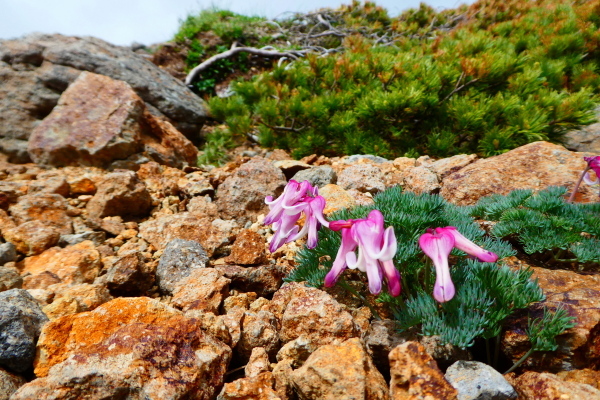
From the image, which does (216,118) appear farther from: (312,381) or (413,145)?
(312,381)

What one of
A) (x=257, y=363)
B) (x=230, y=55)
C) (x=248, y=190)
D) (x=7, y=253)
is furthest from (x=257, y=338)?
(x=230, y=55)

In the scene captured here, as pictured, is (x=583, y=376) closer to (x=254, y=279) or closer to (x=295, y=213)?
(x=295, y=213)

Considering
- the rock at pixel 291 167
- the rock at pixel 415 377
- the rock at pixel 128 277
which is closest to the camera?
the rock at pixel 415 377

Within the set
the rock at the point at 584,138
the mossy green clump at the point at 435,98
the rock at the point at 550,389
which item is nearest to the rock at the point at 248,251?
the rock at the point at 550,389

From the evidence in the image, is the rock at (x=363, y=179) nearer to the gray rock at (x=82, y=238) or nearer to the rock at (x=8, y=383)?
the gray rock at (x=82, y=238)

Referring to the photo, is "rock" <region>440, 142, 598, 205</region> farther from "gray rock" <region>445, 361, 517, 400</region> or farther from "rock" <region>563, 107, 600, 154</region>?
"gray rock" <region>445, 361, 517, 400</region>
